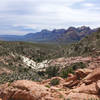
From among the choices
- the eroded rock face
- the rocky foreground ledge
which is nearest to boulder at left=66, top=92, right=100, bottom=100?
the rocky foreground ledge

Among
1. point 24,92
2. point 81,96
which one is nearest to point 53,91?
point 24,92

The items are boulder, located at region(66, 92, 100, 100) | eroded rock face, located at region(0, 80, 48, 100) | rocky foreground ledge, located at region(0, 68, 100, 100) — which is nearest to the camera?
boulder, located at region(66, 92, 100, 100)

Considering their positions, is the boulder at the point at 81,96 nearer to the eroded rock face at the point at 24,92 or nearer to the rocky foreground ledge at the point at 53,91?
the rocky foreground ledge at the point at 53,91

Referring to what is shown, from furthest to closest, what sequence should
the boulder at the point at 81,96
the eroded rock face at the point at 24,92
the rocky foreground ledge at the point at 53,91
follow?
the eroded rock face at the point at 24,92, the rocky foreground ledge at the point at 53,91, the boulder at the point at 81,96

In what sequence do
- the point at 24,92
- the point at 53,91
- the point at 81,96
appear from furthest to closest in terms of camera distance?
1. the point at 24,92
2. the point at 53,91
3. the point at 81,96

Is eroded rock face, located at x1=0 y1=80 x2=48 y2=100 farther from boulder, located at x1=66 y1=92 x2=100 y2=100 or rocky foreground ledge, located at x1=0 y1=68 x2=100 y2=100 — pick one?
boulder, located at x1=66 y1=92 x2=100 y2=100

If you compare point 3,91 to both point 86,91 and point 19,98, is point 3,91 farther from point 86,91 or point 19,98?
point 86,91

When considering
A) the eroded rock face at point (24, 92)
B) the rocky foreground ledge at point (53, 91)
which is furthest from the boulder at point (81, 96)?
the eroded rock face at point (24, 92)

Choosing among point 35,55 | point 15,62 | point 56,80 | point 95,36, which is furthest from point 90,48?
point 56,80

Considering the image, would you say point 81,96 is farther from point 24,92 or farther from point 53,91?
point 24,92

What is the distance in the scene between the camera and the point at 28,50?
13700 cm

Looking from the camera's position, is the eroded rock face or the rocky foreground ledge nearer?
the rocky foreground ledge

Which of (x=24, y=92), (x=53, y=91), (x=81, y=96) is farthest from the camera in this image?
(x=24, y=92)

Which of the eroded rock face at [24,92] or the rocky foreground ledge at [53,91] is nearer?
the rocky foreground ledge at [53,91]
